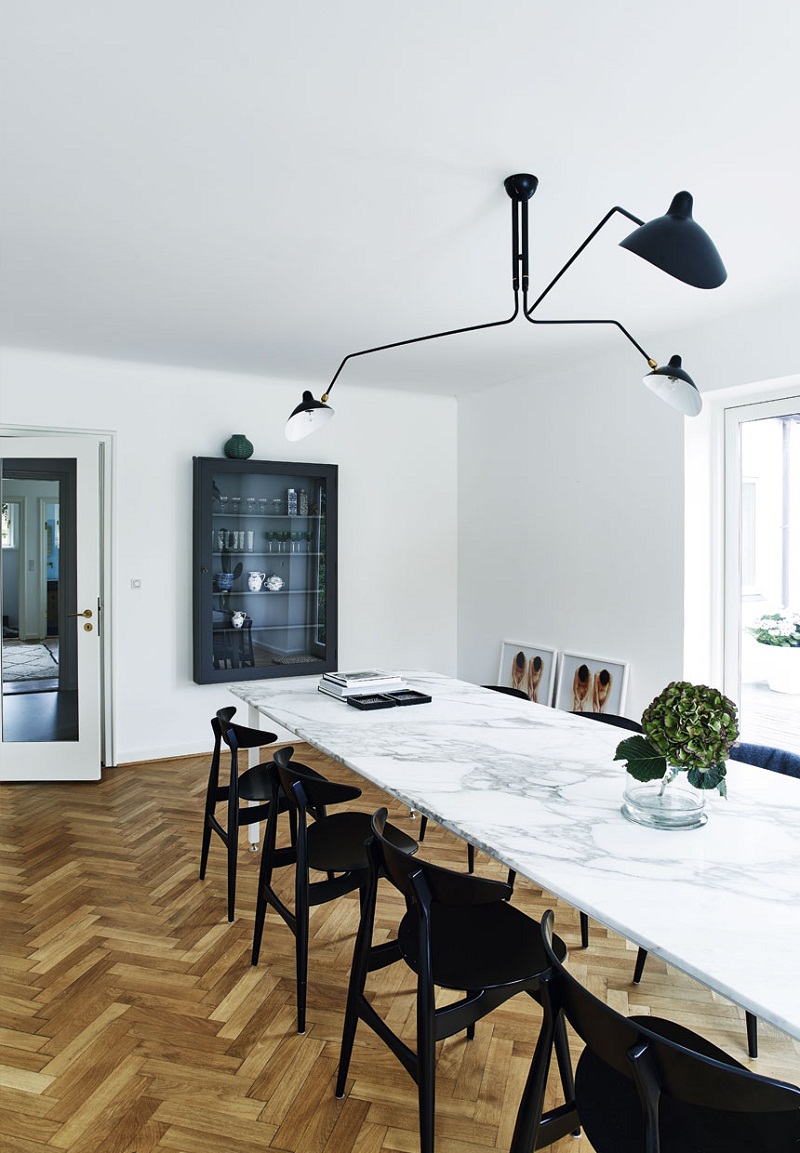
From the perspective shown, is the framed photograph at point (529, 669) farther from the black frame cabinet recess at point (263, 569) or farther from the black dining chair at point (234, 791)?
the black dining chair at point (234, 791)

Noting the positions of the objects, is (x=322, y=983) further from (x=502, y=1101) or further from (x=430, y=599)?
(x=430, y=599)

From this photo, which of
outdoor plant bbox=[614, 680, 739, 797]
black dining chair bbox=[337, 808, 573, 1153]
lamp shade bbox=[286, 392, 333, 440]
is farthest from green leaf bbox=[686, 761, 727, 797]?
lamp shade bbox=[286, 392, 333, 440]

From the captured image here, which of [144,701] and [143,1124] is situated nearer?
[143,1124]

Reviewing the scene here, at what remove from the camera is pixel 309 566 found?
538 centimetres

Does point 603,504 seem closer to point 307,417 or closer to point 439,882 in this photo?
point 307,417

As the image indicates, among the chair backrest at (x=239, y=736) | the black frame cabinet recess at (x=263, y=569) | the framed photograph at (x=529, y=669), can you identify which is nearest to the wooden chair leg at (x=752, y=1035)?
the chair backrest at (x=239, y=736)

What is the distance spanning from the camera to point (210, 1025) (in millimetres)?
2271

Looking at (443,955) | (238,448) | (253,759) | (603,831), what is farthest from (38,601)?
(603,831)

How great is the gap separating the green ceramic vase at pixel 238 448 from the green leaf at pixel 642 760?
3819 millimetres

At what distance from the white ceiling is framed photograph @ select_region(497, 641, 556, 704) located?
2.24m

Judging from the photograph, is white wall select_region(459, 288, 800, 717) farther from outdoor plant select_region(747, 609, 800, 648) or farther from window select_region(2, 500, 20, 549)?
window select_region(2, 500, 20, 549)

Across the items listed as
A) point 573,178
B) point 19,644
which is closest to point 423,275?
point 573,178

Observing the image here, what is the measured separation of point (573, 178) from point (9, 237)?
208 centimetres

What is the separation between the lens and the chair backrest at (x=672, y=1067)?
0.98 meters
